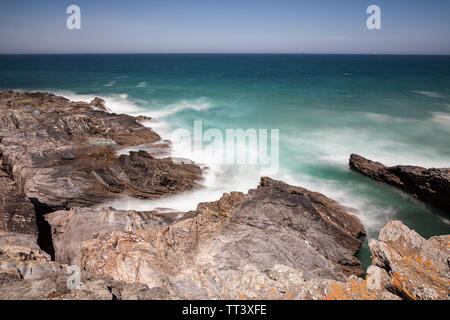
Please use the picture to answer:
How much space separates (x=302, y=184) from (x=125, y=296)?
1362 cm

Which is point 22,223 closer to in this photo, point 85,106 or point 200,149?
point 200,149

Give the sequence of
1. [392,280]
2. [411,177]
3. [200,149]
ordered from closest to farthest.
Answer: [392,280] < [411,177] < [200,149]

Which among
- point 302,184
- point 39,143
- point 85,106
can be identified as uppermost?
point 85,106

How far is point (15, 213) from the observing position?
689 cm

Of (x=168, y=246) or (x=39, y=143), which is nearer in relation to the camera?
(x=168, y=246)

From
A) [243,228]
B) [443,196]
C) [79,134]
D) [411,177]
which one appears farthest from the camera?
[79,134]

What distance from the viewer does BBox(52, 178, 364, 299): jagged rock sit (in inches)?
217

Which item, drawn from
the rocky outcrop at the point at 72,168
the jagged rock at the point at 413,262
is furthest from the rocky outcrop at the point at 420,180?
the rocky outcrop at the point at 72,168

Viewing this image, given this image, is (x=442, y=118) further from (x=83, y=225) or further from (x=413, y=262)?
(x=83, y=225)

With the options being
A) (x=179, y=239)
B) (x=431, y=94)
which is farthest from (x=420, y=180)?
(x=431, y=94)

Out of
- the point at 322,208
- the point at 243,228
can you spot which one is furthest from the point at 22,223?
the point at 322,208

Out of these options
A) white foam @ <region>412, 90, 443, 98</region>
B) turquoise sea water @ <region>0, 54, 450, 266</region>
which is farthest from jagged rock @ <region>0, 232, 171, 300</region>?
white foam @ <region>412, 90, 443, 98</region>

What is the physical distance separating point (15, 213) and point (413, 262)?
30.5ft

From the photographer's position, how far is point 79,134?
61.3 ft
